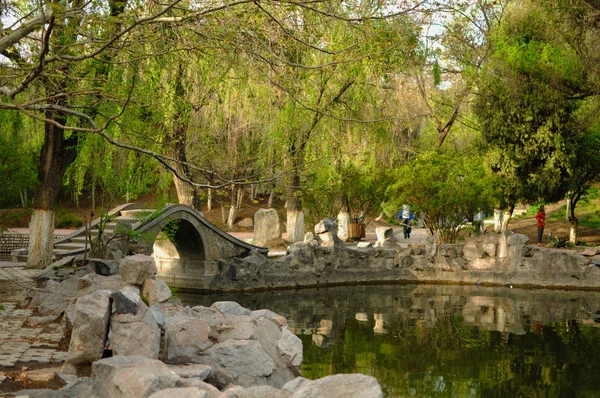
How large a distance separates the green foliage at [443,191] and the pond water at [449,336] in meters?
2.76

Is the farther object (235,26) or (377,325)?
(377,325)

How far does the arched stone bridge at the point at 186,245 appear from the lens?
18.2 meters

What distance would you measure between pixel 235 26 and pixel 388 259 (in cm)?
1467

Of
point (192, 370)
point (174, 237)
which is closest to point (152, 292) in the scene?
point (192, 370)

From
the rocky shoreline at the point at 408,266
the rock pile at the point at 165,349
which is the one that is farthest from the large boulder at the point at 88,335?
the rocky shoreline at the point at 408,266

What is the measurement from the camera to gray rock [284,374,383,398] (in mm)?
4938

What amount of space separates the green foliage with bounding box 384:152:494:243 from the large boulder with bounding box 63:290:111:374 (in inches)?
684

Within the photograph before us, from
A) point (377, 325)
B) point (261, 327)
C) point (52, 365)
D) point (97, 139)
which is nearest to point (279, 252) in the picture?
point (377, 325)

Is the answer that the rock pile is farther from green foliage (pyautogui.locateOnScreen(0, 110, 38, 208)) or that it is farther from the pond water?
green foliage (pyautogui.locateOnScreen(0, 110, 38, 208))

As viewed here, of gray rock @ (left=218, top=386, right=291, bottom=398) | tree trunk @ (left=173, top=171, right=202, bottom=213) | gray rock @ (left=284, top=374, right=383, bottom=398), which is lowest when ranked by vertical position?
gray rock @ (left=218, top=386, right=291, bottom=398)

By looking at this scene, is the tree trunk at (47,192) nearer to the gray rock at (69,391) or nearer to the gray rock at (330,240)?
the gray rock at (330,240)

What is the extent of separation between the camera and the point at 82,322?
7039 millimetres

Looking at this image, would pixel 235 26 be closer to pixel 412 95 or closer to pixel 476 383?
pixel 476 383

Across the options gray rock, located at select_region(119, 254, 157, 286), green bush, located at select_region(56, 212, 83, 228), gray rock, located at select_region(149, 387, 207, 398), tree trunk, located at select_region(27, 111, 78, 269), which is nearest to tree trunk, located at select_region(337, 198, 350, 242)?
green bush, located at select_region(56, 212, 83, 228)
